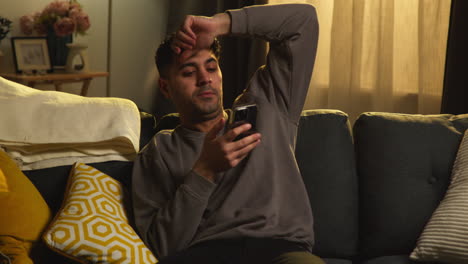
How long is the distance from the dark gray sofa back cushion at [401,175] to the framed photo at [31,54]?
98.4 inches

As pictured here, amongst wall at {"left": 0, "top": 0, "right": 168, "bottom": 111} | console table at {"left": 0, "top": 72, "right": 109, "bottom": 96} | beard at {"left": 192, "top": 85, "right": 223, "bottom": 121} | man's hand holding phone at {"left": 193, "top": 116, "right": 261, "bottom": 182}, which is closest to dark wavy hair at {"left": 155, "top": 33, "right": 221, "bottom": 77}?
beard at {"left": 192, "top": 85, "right": 223, "bottom": 121}

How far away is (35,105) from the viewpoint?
184 centimetres

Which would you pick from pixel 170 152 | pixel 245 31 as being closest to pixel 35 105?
pixel 170 152

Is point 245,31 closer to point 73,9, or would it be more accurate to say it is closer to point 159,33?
point 73,9

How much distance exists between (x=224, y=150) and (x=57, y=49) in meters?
2.65

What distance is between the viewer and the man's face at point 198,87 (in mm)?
1721

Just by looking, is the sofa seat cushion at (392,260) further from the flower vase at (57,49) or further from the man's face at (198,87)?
the flower vase at (57,49)

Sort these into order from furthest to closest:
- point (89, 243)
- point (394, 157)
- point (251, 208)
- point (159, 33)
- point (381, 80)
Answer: point (159, 33)
point (381, 80)
point (394, 157)
point (251, 208)
point (89, 243)

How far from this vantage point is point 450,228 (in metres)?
1.66

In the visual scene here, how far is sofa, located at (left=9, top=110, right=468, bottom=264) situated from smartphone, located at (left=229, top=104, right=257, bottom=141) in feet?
1.22

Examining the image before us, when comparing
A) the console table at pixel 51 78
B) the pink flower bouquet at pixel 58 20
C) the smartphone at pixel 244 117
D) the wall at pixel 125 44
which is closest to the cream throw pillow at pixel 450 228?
the smartphone at pixel 244 117

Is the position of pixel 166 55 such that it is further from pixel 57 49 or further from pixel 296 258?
pixel 57 49

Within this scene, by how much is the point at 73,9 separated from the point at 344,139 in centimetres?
247

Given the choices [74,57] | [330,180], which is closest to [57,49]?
[74,57]
